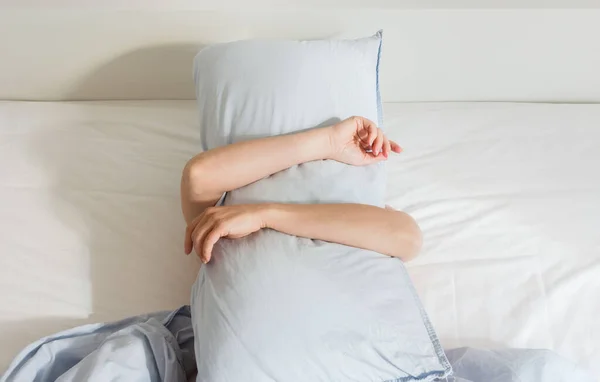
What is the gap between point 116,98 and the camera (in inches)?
56.8

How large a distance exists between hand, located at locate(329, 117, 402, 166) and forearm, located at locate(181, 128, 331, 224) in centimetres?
2

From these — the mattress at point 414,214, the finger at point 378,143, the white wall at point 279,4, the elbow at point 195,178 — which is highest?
the white wall at point 279,4

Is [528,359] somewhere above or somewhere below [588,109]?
below

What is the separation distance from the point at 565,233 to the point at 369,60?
0.52 meters

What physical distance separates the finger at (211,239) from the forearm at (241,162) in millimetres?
110

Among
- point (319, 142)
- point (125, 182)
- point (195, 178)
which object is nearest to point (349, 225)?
point (319, 142)

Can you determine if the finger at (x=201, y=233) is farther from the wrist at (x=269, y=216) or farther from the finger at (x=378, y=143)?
the finger at (x=378, y=143)

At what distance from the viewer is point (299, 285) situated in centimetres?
87

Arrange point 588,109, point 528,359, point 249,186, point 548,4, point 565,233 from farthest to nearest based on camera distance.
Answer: point 588,109, point 548,4, point 565,233, point 249,186, point 528,359

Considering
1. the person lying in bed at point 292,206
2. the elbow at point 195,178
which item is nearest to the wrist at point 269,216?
the person lying in bed at point 292,206

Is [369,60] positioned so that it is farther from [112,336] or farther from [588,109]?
[112,336]

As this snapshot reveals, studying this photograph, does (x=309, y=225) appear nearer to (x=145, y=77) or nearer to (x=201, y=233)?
(x=201, y=233)

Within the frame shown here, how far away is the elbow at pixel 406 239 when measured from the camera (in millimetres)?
1008

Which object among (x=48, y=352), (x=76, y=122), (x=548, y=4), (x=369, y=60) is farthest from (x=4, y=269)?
(x=548, y=4)
